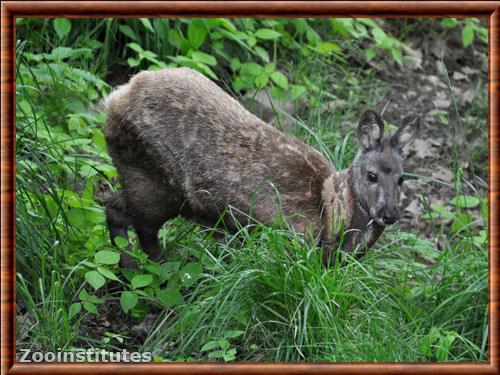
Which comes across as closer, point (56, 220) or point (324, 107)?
point (56, 220)

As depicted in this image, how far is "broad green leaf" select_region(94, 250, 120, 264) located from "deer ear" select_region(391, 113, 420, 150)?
2.14 m

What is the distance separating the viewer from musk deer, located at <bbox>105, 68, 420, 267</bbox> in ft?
20.9

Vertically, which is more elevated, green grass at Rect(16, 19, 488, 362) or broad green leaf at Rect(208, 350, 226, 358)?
green grass at Rect(16, 19, 488, 362)

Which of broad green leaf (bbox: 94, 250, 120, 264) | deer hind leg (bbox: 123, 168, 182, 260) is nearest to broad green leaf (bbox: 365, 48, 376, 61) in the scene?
deer hind leg (bbox: 123, 168, 182, 260)

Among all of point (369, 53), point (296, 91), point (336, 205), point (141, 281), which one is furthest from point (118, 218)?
point (369, 53)

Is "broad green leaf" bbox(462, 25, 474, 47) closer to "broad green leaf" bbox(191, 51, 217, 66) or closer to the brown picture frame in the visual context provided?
"broad green leaf" bbox(191, 51, 217, 66)

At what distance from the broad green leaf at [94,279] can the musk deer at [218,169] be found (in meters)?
0.86

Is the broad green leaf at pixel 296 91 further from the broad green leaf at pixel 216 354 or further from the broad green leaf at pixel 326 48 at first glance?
the broad green leaf at pixel 216 354

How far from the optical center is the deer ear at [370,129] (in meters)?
6.35

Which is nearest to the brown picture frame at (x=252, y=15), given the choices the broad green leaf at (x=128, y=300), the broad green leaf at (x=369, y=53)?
the broad green leaf at (x=128, y=300)

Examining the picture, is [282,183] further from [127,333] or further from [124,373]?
[124,373]

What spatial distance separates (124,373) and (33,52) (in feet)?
14.0

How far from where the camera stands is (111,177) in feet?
23.2

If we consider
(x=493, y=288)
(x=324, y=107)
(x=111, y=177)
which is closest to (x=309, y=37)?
(x=324, y=107)
